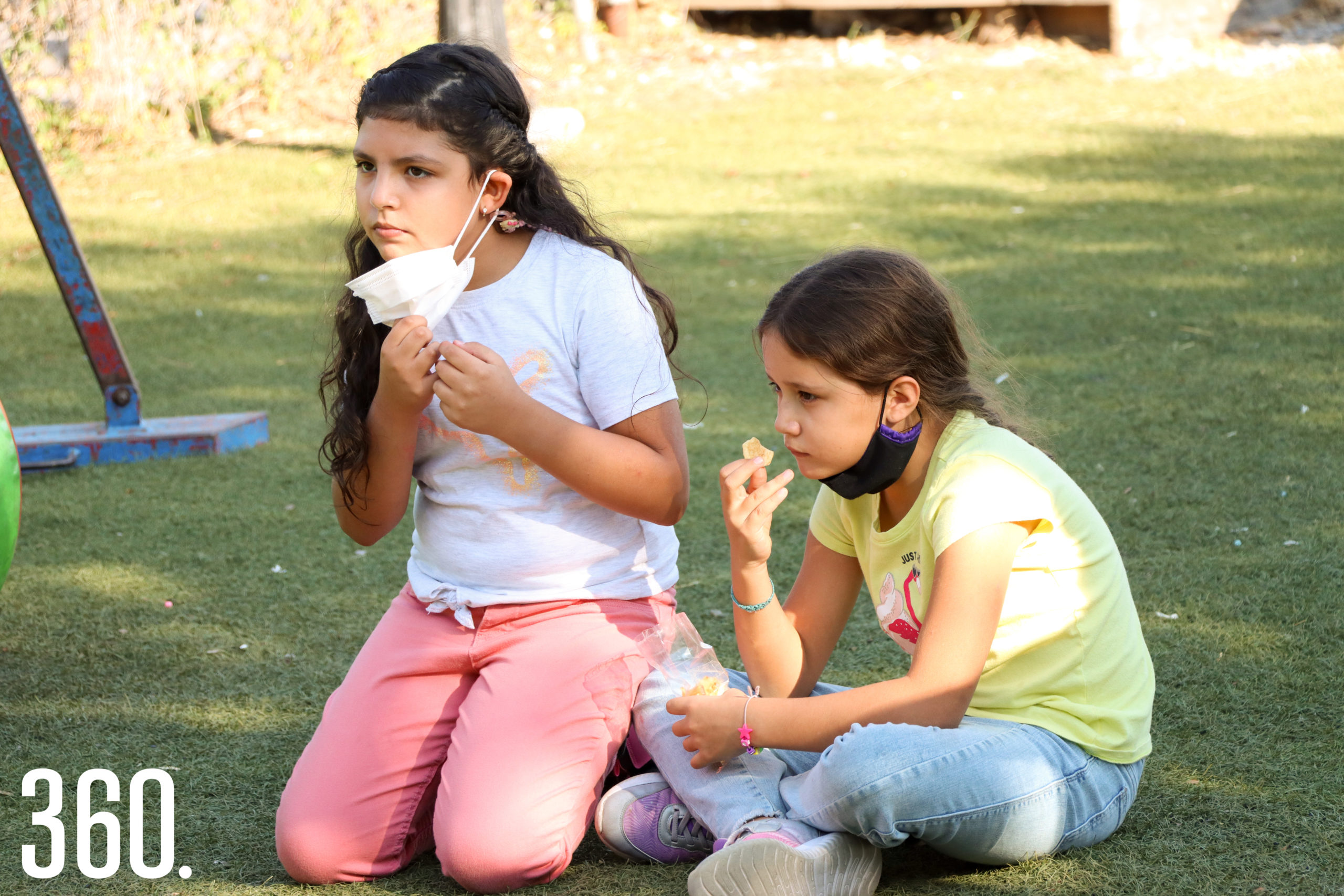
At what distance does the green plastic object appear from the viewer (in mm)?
2455

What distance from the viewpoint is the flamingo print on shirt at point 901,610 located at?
199 cm

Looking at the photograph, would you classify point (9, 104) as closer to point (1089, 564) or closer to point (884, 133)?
point (1089, 564)

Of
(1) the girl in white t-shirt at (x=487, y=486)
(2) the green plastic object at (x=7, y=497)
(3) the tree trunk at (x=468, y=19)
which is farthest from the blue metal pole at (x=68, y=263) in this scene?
(3) the tree trunk at (x=468, y=19)

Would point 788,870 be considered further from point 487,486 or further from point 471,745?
point 487,486

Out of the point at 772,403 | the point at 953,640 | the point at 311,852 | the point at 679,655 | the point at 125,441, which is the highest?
the point at 953,640

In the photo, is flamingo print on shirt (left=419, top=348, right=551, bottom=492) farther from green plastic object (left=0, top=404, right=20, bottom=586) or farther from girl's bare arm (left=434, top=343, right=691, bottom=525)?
green plastic object (left=0, top=404, right=20, bottom=586)

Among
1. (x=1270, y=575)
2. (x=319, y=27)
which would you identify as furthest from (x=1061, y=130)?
(x=1270, y=575)

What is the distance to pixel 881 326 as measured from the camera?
1.91m

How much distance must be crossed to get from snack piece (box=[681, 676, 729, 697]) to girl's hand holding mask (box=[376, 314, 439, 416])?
60 cm

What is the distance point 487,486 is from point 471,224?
421 millimetres

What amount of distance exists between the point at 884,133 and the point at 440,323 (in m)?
6.25

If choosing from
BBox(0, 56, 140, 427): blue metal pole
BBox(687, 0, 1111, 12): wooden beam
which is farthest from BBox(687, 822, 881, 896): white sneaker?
BBox(687, 0, 1111, 12): wooden beam

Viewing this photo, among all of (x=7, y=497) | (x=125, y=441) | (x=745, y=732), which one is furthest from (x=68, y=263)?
(x=745, y=732)

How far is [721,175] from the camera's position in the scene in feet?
25.0
